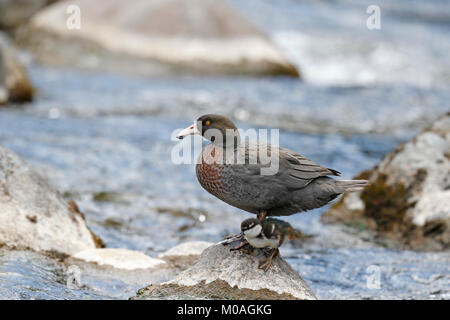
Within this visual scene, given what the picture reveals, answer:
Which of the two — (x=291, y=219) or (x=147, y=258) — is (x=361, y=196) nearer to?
(x=291, y=219)

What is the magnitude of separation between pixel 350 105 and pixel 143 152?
4367 millimetres

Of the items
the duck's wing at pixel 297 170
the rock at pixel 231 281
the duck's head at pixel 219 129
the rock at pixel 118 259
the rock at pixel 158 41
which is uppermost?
the rock at pixel 158 41

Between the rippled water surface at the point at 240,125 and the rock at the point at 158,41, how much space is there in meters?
0.43

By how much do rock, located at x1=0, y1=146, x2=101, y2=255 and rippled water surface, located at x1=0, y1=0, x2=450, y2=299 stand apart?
250 mm

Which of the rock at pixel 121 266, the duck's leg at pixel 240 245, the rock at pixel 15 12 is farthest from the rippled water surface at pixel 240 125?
the rock at pixel 15 12

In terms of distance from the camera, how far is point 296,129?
33.1 feet

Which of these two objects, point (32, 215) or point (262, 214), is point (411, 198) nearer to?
point (262, 214)

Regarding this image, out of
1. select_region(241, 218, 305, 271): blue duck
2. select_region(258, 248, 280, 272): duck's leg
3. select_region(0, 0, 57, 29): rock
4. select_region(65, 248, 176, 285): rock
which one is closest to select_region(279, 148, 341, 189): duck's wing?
select_region(241, 218, 305, 271): blue duck

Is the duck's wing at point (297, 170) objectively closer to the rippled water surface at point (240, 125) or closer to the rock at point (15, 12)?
the rippled water surface at point (240, 125)

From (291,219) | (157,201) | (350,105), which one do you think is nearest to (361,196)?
(291,219)

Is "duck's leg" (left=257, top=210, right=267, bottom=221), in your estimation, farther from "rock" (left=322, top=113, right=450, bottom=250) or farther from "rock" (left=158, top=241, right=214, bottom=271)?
"rock" (left=322, top=113, right=450, bottom=250)

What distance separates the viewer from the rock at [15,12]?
1650 centimetres

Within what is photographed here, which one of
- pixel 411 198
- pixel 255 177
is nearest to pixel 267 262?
pixel 255 177

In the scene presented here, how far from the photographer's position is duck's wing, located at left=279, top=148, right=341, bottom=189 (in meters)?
3.93
